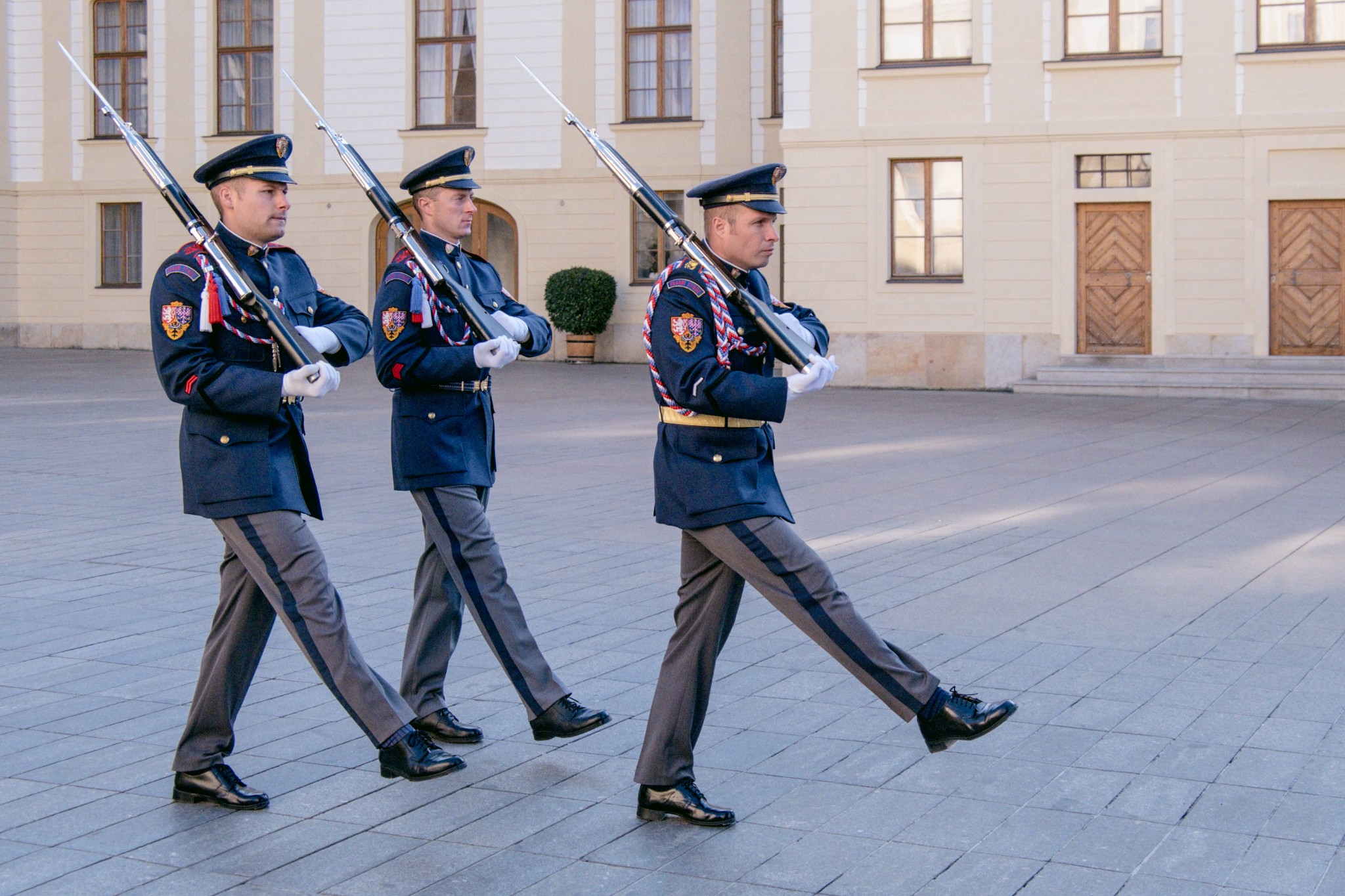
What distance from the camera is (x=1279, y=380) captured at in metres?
20.7

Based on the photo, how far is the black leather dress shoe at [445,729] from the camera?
5.17 meters

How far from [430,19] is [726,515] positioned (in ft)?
88.5

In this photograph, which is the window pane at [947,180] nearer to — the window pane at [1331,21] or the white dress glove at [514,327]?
the window pane at [1331,21]

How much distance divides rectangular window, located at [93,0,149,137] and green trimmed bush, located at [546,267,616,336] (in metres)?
9.52

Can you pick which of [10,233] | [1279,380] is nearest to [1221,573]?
[1279,380]

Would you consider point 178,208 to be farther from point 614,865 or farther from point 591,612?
point 591,612

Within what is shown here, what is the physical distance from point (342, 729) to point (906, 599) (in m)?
3.03

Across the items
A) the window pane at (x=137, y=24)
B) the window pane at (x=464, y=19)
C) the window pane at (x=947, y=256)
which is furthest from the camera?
the window pane at (x=137, y=24)

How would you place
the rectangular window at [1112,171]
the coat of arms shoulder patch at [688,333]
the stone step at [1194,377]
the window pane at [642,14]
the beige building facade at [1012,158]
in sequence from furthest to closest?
the window pane at [642,14] → the rectangular window at [1112,171] → the beige building facade at [1012,158] → the stone step at [1194,377] → the coat of arms shoulder patch at [688,333]

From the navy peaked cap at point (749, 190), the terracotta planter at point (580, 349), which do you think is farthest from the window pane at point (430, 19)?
the navy peaked cap at point (749, 190)

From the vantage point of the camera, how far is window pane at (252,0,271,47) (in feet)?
101

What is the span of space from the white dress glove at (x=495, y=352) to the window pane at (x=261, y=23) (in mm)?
27686

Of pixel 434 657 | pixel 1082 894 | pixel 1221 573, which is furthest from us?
pixel 1221 573

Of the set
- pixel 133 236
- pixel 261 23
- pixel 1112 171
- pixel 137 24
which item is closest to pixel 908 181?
pixel 1112 171
